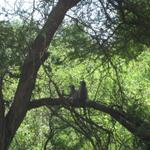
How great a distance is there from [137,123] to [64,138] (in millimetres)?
4076

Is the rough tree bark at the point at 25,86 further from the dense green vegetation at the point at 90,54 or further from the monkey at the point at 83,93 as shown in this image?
the monkey at the point at 83,93

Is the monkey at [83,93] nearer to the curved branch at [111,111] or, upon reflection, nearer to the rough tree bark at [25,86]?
the curved branch at [111,111]

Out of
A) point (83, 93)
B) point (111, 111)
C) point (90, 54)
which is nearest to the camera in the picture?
point (83, 93)

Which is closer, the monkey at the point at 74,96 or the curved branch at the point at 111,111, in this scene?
the monkey at the point at 74,96

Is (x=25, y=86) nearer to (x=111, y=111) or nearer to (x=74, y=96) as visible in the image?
(x=74, y=96)

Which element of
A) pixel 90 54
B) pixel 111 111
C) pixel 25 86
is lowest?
pixel 25 86

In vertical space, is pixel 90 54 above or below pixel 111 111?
above

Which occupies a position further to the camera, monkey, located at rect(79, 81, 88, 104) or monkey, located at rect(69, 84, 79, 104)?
monkey, located at rect(69, 84, 79, 104)

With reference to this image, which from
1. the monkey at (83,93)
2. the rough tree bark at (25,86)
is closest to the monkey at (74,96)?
the monkey at (83,93)

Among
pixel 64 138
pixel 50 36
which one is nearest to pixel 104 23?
pixel 50 36

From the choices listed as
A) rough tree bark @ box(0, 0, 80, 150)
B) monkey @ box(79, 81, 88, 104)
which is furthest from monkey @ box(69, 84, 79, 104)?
rough tree bark @ box(0, 0, 80, 150)

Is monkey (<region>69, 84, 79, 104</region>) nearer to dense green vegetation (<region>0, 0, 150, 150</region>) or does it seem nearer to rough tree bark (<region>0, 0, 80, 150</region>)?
dense green vegetation (<region>0, 0, 150, 150</region>)

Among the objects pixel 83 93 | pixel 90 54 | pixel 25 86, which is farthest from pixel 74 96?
pixel 90 54

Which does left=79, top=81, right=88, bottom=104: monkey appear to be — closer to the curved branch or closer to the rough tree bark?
the curved branch
